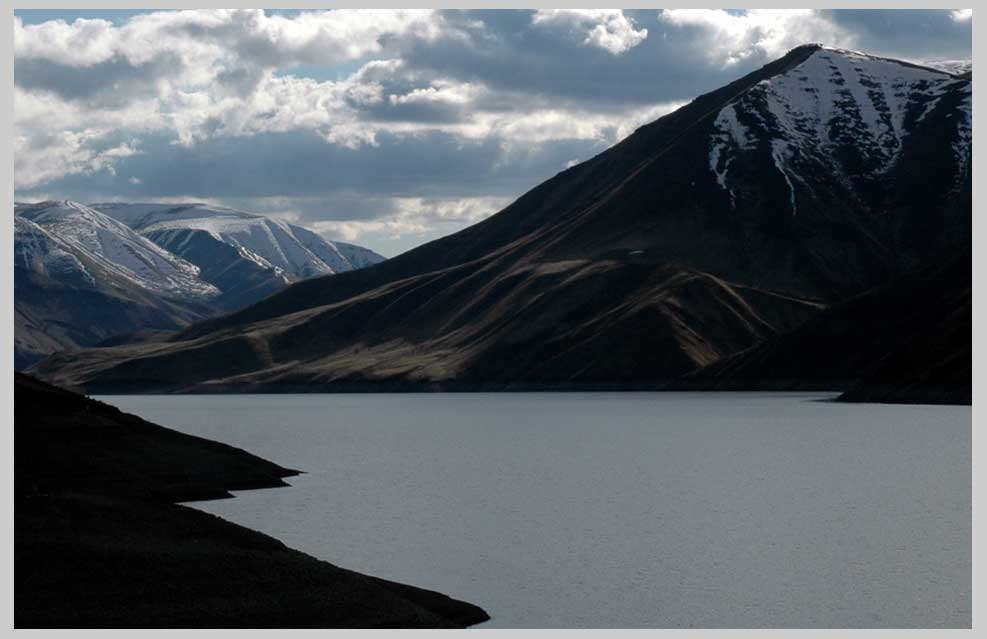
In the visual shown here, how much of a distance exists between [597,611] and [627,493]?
4308 cm

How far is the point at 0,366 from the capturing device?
4772 cm

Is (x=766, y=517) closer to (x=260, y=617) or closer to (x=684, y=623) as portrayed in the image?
(x=684, y=623)

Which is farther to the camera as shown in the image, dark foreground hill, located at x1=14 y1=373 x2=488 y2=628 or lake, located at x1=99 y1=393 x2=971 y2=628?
lake, located at x1=99 y1=393 x2=971 y2=628

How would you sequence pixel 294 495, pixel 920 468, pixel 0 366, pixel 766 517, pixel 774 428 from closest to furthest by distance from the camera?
pixel 0 366, pixel 766 517, pixel 294 495, pixel 920 468, pixel 774 428

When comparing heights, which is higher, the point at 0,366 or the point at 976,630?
the point at 0,366

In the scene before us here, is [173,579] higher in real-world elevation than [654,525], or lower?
higher

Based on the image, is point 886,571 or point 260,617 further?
point 886,571

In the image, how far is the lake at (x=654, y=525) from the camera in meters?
52.1

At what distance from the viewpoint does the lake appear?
171 ft

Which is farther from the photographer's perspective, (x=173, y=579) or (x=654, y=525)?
(x=654, y=525)

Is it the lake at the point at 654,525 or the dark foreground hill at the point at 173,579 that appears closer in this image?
the dark foreground hill at the point at 173,579

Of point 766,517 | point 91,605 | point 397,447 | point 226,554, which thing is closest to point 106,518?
point 226,554

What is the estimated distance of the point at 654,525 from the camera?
74875 millimetres

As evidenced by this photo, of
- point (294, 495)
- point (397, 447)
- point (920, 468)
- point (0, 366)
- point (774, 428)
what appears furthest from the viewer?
point (774, 428)
